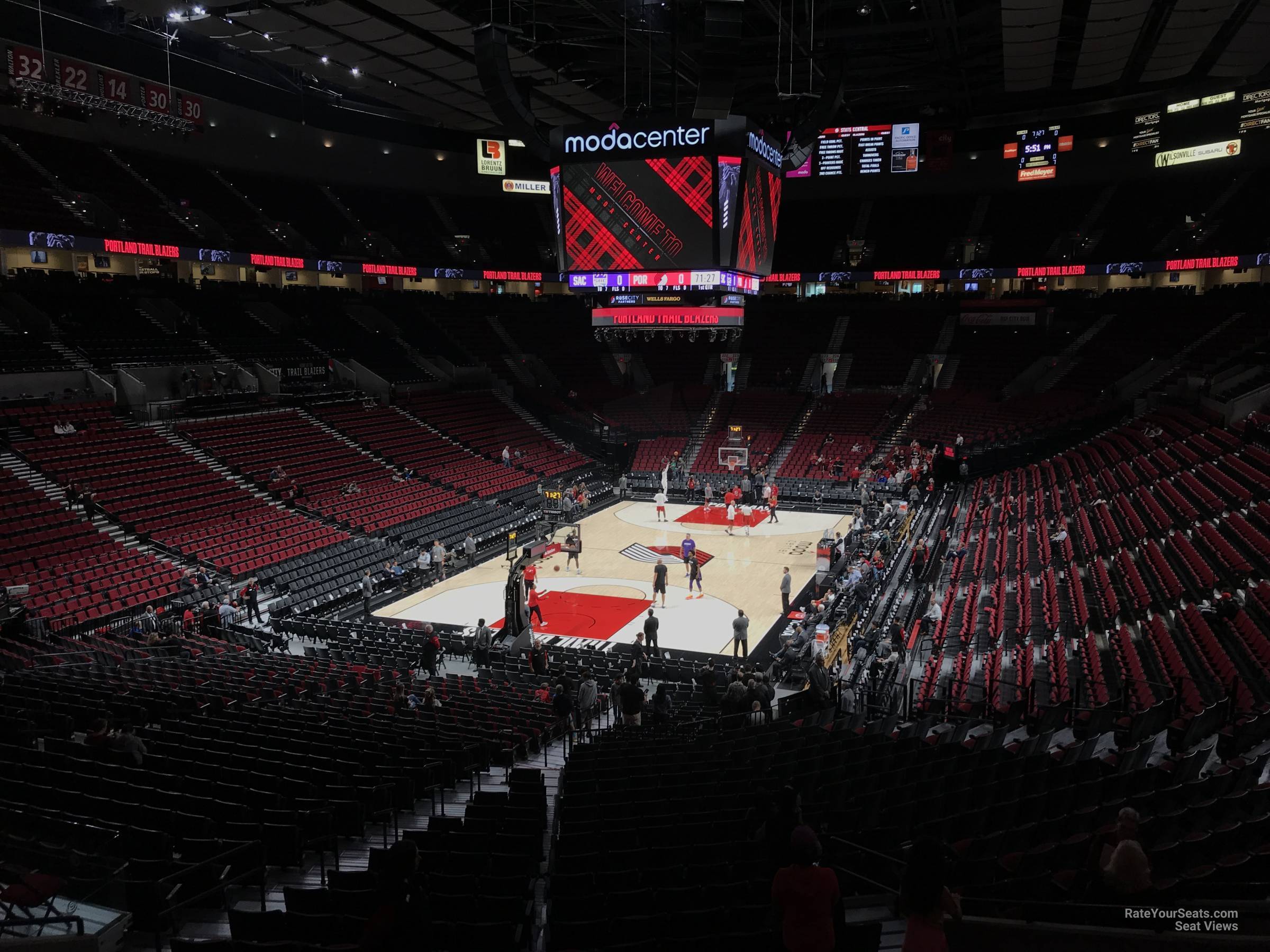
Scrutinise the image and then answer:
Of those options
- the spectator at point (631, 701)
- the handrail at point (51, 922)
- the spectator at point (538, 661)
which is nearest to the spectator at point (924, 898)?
the handrail at point (51, 922)

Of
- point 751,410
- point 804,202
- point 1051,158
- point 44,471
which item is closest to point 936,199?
point 804,202

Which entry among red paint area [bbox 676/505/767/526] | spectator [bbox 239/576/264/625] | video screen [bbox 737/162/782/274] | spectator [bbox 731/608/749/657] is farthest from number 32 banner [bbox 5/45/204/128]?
spectator [bbox 731/608/749/657]

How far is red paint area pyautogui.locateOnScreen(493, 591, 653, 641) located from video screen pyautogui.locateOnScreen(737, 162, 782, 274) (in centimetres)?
896

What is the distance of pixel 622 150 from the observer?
1611 centimetres

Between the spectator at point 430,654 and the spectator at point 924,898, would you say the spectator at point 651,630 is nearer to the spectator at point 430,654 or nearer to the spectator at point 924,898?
the spectator at point 430,654

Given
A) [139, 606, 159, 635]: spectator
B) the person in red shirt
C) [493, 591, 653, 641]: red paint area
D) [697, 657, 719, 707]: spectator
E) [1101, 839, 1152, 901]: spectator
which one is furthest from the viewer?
[493, 591, 653, 641]: red paint area

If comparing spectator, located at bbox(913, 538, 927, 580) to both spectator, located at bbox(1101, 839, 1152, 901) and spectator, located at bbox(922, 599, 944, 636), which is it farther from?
A: spectator, located at bbox(1101, 839, 1152, 901)

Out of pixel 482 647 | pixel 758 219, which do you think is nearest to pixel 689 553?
pixel 482 647

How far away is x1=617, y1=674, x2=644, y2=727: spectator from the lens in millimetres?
12945

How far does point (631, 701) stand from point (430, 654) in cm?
504

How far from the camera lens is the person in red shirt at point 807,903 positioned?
390 centimetres

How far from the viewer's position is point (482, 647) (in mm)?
17734

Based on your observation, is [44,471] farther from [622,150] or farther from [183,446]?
[622,150]

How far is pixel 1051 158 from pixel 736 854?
3819cm
